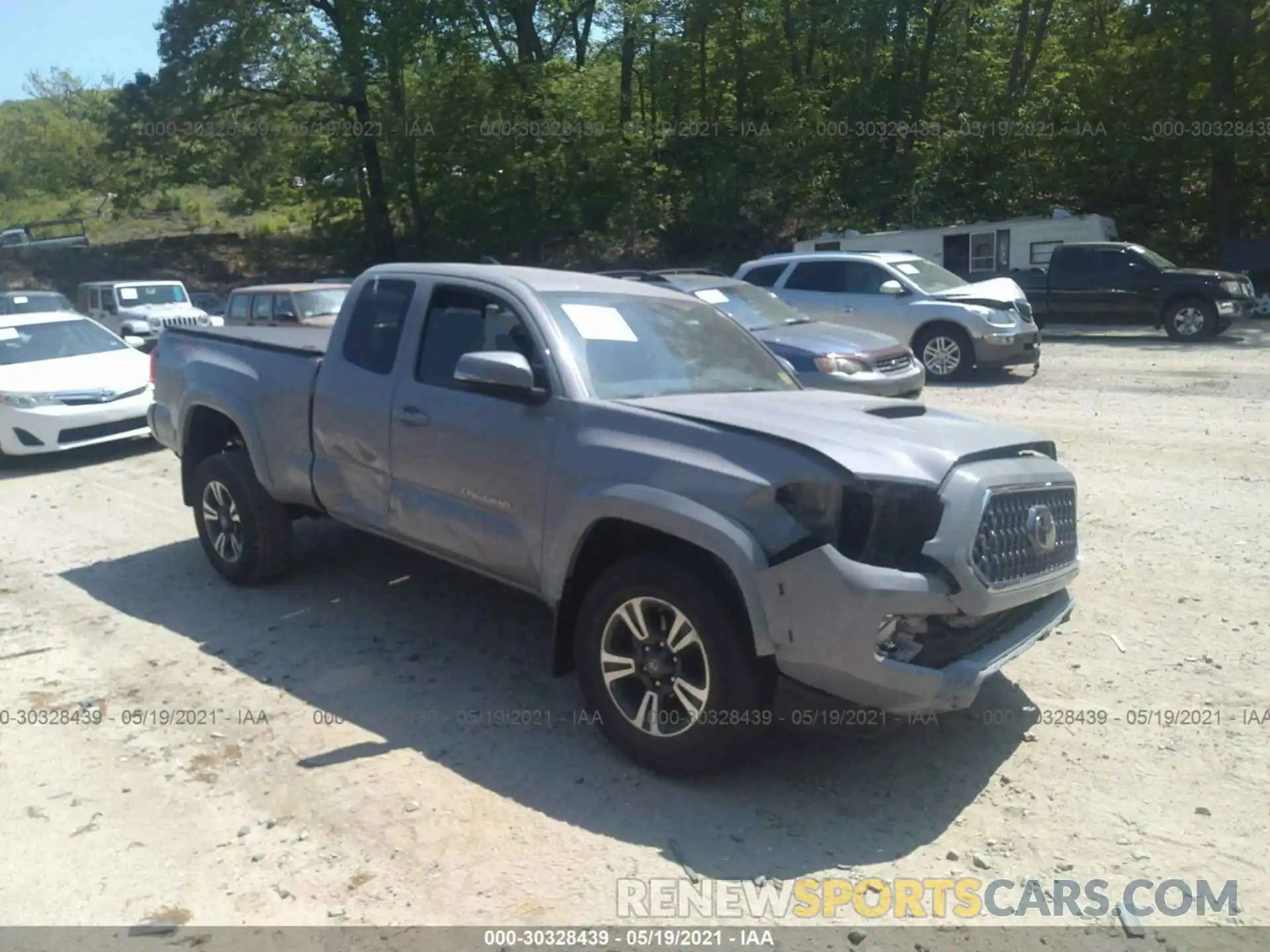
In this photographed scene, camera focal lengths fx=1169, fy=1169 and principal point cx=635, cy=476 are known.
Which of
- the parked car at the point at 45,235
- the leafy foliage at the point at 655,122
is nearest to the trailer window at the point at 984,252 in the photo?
the leafy foliage at the point at 655,122

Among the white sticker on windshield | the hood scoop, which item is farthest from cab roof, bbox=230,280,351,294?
the hood scoop

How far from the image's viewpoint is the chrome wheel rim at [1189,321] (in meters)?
18.9

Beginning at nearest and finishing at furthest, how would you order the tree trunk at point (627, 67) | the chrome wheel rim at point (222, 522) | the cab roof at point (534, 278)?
the cab roof at point (534, 278) < the chrome wheel rim at point (222, 522) < the tree trunk at point (627, 67)

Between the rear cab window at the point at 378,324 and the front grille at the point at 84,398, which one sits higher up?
the rear cab window at the point at 378,324

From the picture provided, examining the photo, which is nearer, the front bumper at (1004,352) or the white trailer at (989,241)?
the front bumper at (1004,352)

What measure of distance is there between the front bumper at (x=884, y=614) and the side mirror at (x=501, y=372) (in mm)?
1432

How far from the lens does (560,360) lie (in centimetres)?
504

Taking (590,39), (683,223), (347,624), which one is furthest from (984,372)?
(590,39)

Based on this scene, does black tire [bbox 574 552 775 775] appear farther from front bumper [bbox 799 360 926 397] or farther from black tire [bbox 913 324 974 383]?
black tire [bbox 913 324 974 383]

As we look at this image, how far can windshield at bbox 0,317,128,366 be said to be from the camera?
12.0 m

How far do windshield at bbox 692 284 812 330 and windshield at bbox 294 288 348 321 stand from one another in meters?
5.06

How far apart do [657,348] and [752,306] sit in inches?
303

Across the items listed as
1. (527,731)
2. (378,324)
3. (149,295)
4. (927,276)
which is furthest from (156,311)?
(527,731)

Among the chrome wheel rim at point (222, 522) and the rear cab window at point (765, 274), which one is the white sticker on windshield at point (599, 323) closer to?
the chrome wheel rim at point (222, 522)
